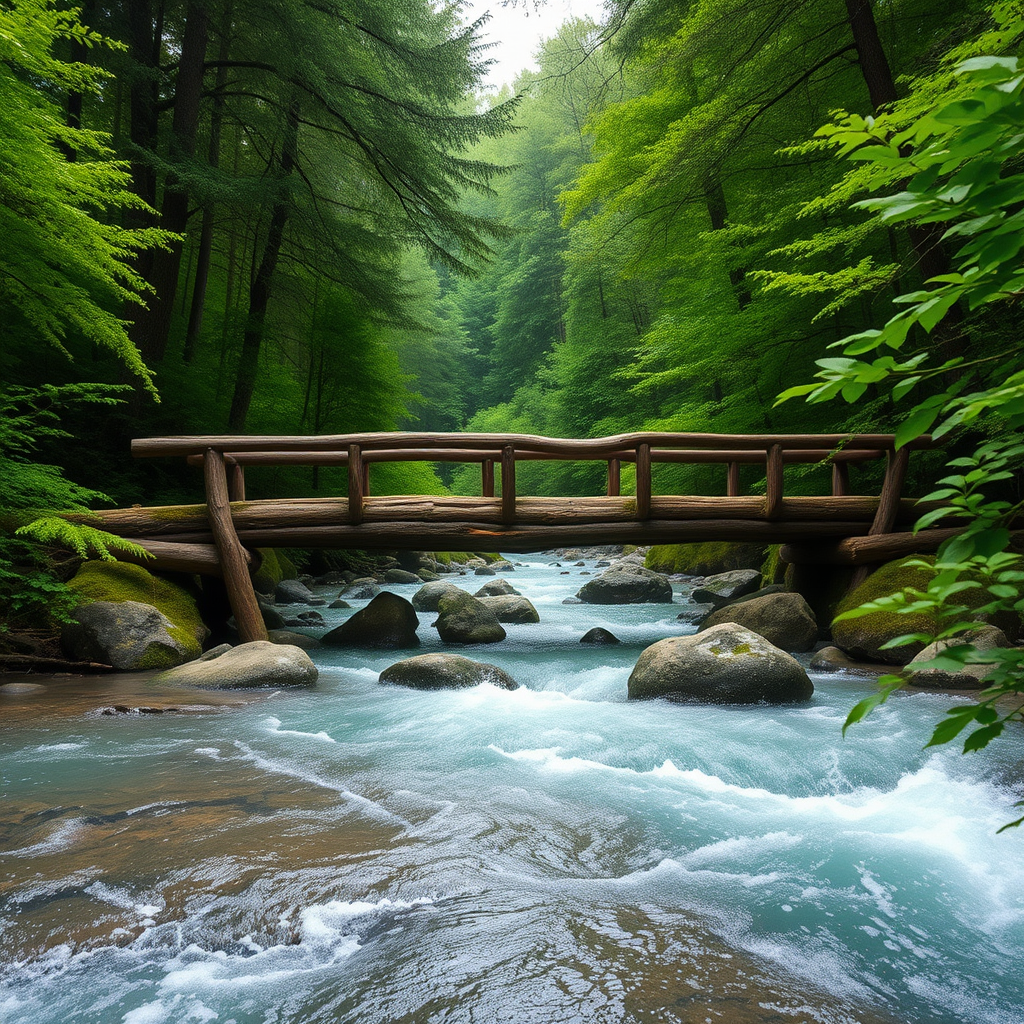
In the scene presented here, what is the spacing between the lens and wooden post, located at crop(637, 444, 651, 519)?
7066 millimetres

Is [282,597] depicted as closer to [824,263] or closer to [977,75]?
[824,263]

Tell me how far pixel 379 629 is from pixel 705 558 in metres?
8.68

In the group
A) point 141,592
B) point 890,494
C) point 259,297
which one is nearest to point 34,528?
point 141,592

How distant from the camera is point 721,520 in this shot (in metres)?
7.43

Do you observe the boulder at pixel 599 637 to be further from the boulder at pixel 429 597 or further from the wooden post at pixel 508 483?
the boulder at pixel 429 597

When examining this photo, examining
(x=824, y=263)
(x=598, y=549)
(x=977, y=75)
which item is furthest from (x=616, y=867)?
(x=598, y=549)

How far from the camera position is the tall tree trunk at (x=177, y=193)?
968 centimetres

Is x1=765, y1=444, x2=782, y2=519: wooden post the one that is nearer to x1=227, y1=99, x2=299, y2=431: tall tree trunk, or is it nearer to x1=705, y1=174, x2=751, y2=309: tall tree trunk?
x1=705, y1=174, x2=751, y2=309: tall tree trunk

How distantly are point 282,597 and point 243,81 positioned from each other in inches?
333

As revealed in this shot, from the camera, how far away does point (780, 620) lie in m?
6.88

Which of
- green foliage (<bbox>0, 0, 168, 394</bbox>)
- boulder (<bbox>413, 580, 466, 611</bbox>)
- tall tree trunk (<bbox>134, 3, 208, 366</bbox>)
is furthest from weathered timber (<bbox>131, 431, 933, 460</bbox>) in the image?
boulder (<bbox>413, 580, 466, 611</bbox>)

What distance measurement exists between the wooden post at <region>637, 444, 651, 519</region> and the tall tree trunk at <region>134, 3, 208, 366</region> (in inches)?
276

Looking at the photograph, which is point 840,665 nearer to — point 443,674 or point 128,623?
point 443,674

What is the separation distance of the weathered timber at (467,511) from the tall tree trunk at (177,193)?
3.91m
